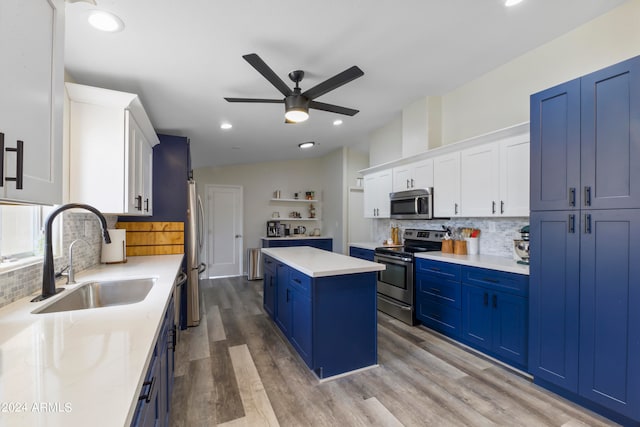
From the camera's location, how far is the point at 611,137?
1823 mm

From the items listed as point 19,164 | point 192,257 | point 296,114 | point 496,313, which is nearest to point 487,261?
point 496,313

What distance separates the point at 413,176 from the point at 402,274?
1338 mm

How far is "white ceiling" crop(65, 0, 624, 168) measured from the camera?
1.79 meters

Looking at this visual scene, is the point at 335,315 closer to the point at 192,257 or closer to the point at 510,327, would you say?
the point at 510,327

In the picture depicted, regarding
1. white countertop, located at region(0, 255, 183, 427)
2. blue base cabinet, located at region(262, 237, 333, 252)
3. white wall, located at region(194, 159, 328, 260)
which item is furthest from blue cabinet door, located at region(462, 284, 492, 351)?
white wall, located at region(194, 159, 328, 260)

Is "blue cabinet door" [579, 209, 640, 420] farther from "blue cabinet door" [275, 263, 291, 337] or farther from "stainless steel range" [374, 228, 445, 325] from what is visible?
"blue cabinet door" [275, 263, 291, 337]

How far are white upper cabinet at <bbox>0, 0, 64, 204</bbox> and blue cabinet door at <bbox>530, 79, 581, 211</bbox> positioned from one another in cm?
287

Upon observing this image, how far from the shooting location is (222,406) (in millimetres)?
2020

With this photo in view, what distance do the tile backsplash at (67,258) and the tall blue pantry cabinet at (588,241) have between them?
3.28 metres

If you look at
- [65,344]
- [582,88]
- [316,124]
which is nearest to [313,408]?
[65,344]

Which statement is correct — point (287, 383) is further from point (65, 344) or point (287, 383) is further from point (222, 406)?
point (65, 344)

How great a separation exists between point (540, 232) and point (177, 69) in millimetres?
3120

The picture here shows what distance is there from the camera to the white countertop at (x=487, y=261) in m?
2.41

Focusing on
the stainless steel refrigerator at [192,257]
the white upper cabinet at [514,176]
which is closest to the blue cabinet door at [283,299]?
the stainless steel refrigerator at [192,257]
